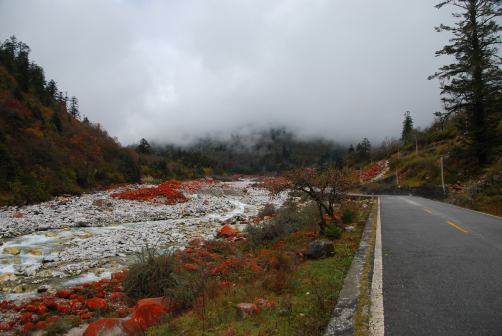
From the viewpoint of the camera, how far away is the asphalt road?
3.66 m

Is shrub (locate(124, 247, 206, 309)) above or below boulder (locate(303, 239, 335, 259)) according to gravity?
below

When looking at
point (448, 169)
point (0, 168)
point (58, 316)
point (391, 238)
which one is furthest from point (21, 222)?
point (448, 169)

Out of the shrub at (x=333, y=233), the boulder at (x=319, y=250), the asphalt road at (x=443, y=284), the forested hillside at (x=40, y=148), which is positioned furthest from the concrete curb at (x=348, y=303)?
the forested hillside at (x=40, y=148)

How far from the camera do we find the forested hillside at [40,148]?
2570cm

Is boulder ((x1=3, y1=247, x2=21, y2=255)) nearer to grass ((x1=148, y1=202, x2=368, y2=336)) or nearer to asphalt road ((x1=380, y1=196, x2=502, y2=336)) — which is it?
grass ((x1=148, y1=202, x2=368, y2=336))

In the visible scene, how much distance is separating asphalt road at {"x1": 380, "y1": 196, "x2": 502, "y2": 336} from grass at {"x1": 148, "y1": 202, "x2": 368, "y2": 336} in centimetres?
83

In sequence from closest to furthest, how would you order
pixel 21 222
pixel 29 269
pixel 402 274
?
pixel 402 274 < pixel 29 269 < pixel 21 222

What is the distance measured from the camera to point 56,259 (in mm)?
11258

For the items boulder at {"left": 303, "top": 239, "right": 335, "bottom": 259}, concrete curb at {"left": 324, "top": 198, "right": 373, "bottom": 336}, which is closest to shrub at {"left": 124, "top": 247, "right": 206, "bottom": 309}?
boulder at {"left": 303, "top": 239, "right": 335, "bottom": 259}

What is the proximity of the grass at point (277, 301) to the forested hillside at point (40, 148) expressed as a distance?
74.3ft

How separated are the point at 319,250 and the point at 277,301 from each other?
281 cm

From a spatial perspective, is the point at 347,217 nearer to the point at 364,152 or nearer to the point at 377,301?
the point at 377,301

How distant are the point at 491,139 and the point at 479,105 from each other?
2701 mm

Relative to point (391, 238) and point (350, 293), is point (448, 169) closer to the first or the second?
point (391, 238)
